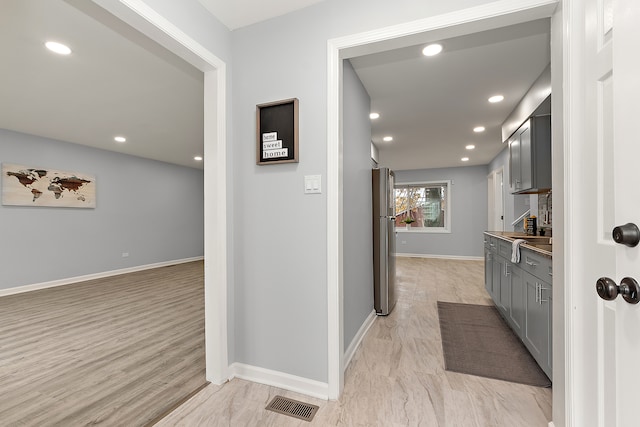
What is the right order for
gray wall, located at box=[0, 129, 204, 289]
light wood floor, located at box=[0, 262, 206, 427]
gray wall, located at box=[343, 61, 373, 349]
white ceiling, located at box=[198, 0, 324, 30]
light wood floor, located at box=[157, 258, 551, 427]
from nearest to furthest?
1. light wood floor, located at box=[157, 258, 551, 427]
2. light wood floor, located at box=[0, 262, 206, 427]
3. white ceiling, located at box=[198, 0, 324, 30]
4. gray wall, located at box=[343, 61, 373, 349]
5. gray wall, located at box=[0, 129, 204, 289]

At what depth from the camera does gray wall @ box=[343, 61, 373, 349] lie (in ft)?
8.01

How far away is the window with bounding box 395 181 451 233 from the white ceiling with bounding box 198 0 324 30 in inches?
283

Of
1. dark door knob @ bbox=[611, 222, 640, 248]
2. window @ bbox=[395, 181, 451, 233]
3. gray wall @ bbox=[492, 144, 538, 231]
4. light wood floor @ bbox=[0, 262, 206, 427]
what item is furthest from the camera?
window @ bbox=[395, 181, 451, 233]

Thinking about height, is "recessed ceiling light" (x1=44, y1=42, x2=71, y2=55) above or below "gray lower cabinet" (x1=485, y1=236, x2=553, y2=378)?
above

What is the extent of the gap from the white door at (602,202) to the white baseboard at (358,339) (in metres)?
1.32

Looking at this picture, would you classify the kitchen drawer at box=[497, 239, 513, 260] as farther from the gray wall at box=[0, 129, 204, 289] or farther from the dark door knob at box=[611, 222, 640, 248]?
the gray wall at box=[0, 129, 204, 289]

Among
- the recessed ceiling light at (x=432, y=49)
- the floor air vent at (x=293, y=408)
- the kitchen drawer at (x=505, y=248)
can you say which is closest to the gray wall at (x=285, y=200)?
the floor air vent at (x=293, y=408)

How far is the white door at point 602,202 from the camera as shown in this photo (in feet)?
2.52

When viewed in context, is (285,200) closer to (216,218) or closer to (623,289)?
(216,218)

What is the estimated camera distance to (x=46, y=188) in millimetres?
4945

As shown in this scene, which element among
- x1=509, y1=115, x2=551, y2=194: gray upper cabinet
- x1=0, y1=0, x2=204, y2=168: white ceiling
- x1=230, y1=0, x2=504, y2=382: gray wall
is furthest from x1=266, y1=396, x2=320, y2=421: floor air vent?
x1=509, y1=115, x2=551, y2=194: gray upper cabinet

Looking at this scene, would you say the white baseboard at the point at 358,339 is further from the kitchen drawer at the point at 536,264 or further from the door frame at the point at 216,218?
the kitchen drawer at the point at 536,264

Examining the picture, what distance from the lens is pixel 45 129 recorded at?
4.49 metres

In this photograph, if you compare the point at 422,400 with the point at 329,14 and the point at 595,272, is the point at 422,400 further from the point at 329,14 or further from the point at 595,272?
the point at 329,14
